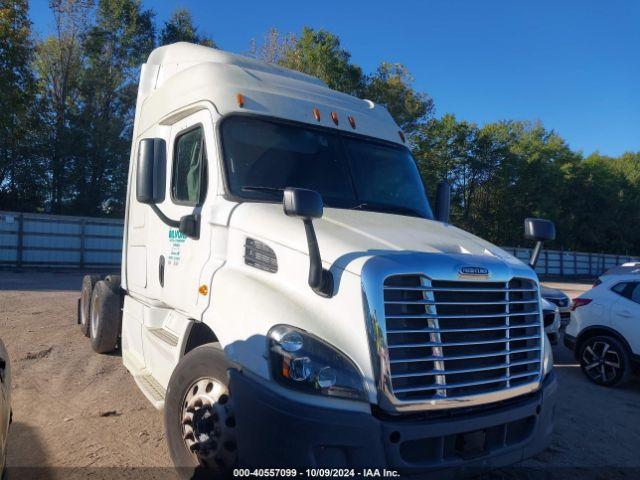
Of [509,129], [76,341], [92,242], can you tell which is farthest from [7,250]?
[509,129]

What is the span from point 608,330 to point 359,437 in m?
6.15

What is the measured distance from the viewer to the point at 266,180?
4.05 metres

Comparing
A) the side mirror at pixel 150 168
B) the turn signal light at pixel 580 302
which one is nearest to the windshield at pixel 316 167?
the side mirror at pixel 150 168

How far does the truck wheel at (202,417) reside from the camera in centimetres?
311

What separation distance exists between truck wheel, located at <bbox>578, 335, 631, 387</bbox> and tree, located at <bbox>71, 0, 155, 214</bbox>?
2368cm

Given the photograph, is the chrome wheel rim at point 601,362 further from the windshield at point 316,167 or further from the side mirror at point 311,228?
the side mirror at point 311,228

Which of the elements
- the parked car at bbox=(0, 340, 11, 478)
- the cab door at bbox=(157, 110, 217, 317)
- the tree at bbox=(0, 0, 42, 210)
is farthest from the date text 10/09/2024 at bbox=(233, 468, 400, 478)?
the tree at bbox=(0, 0, 42, 210)

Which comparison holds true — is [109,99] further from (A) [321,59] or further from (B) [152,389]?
(B) [152,389]

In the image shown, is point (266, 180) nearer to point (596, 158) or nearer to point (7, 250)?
point (7, 250)

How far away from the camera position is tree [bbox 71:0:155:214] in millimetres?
26203

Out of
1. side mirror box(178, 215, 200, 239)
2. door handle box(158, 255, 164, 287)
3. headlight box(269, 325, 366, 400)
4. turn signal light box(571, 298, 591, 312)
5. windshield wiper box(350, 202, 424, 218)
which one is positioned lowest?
turn signal light box(571, 298, 591, 312)

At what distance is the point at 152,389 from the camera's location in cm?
439

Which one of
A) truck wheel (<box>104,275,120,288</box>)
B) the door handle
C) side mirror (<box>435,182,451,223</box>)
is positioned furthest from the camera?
truck wheel (<box>104,275,120,288</box>)

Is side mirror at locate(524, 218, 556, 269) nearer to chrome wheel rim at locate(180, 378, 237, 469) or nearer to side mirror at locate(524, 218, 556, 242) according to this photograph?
side mirror at locate(524, 218, 556, 242)
